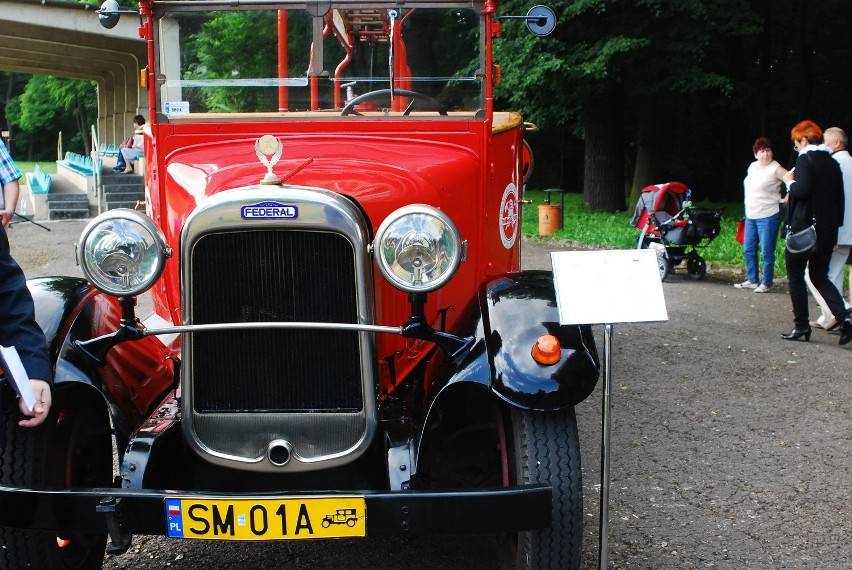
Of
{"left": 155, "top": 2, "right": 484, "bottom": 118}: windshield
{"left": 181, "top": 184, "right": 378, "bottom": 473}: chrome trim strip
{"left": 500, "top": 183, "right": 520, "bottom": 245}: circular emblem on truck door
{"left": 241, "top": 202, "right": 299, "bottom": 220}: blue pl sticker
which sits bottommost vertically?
{"left": 181, "top": 184, "right": 378, "bottom": 473}: chrome trim strip

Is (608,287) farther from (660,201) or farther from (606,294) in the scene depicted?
(660,201)

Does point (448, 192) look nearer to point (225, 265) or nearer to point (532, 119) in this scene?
point (225, 265)

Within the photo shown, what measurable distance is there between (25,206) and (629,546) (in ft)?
68.1

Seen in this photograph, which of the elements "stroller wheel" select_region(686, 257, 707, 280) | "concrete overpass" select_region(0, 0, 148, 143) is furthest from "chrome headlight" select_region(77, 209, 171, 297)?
"concrete overpass" select_region(0, 0, 148, 143)

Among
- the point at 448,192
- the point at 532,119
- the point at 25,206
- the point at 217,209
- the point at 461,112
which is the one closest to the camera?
the point at 217,209

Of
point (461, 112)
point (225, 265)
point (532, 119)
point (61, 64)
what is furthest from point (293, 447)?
point (61, 64)

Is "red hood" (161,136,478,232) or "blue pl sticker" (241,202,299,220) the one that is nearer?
"blue pl sticker" (241,202,299,220)

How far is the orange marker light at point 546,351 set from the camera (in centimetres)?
303

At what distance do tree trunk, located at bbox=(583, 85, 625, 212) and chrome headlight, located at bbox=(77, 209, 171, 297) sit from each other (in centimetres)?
1695

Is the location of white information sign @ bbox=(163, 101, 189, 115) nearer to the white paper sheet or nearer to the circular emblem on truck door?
the circular emblem on truck door

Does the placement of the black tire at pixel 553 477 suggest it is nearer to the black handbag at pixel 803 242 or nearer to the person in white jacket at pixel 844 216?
the black handbag at pixel 803 242

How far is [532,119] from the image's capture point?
18766 mm

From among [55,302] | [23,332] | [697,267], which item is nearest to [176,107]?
[55,302]

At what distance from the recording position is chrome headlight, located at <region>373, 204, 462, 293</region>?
292cm
